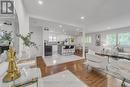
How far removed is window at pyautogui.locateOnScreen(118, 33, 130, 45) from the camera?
681cm

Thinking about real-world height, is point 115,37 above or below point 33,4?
below

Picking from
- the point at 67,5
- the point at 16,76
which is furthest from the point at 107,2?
the point at 16,76

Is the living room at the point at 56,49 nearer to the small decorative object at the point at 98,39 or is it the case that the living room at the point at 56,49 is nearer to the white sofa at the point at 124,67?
the white sofa at the point at 124,67

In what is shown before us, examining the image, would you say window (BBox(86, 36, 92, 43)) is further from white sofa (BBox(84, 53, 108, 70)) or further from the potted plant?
the potted plant

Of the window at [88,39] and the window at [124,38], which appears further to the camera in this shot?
the window at [88,39]

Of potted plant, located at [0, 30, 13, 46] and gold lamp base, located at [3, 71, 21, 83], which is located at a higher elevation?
potted plant, located at [0, 30, 13, 46]

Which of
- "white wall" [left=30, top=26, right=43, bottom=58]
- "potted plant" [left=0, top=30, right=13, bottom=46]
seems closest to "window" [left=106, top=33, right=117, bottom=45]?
"white wall" [left=30, top=26, right=43, bottom=58]

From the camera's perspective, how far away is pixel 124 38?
7.06 metres

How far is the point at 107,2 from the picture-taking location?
11.9 feet

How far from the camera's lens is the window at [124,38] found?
6.81m

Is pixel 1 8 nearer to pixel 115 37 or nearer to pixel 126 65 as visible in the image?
pixel 126 65

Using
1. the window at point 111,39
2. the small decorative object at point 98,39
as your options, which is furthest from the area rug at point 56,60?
the small decorative object at point 98,39

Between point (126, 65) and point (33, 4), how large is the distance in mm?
3636

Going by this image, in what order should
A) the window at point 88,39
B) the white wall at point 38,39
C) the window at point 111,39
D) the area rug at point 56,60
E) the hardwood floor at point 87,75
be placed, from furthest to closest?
the window at point 88,39 < the window at point 111,39 < the white wall at point 38,39 < the area rug at point 56,60 < the hardwood floor at point 87,75
